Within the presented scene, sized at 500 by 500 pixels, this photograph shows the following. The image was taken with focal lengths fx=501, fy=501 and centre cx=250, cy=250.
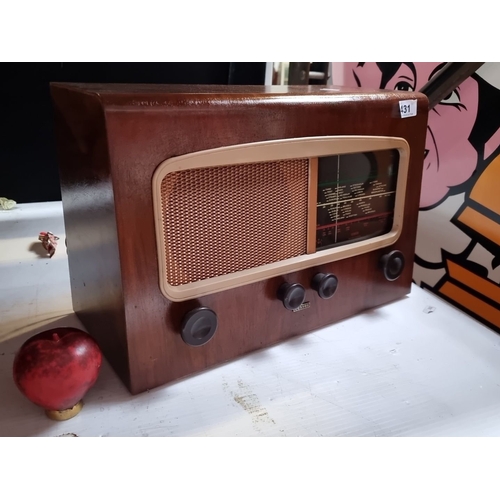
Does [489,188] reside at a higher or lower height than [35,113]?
lower

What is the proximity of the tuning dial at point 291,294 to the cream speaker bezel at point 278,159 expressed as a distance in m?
0.02

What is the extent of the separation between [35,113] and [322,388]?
1.14 meters

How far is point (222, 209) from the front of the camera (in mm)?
690

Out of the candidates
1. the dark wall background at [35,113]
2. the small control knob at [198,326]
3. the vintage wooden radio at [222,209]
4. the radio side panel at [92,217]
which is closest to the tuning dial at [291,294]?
the vintage wooden radio at [222,209]

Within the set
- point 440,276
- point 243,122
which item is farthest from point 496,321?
point 243,122

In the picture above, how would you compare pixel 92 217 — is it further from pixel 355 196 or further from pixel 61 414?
pixel 355 196

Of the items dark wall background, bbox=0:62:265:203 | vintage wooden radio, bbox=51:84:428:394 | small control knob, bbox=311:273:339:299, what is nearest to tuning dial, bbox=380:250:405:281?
vintage wooden radio, bbox=51:84:428:394

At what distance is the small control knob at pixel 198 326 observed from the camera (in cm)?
68

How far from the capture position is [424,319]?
0.91 meters

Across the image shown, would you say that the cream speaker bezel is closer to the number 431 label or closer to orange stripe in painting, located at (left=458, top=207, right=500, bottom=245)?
the number 431 label

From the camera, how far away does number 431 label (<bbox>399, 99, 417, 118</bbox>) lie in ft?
2.67

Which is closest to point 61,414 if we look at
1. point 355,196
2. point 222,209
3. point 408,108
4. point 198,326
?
point 198,326

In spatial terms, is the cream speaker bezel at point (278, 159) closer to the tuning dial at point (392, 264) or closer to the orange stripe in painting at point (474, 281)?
the tuning dial at point (392, 264)

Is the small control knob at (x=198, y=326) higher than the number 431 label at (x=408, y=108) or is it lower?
lower
